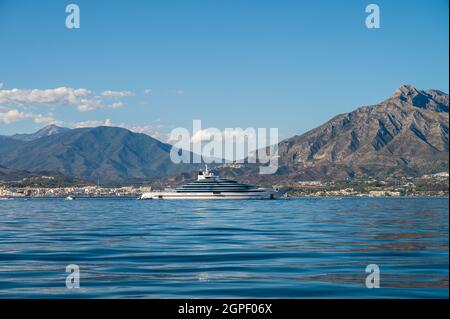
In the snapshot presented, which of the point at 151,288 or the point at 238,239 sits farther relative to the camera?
the point at 238,239

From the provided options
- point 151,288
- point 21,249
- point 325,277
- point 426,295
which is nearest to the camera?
point 426,295

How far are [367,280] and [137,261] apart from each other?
1230cm

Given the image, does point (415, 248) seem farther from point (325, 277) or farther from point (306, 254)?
point (325, 277)

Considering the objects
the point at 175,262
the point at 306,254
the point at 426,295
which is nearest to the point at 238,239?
the point at 306,254

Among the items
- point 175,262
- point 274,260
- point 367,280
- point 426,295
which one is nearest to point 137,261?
point 175,262

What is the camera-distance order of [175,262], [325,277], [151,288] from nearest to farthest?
[151,288] < [325,277] < [175,262]

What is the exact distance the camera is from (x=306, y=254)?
34000mm

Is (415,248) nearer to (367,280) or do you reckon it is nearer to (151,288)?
(367,280)

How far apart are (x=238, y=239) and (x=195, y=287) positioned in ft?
72.7

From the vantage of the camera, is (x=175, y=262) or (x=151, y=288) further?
(x=175, y=262)
